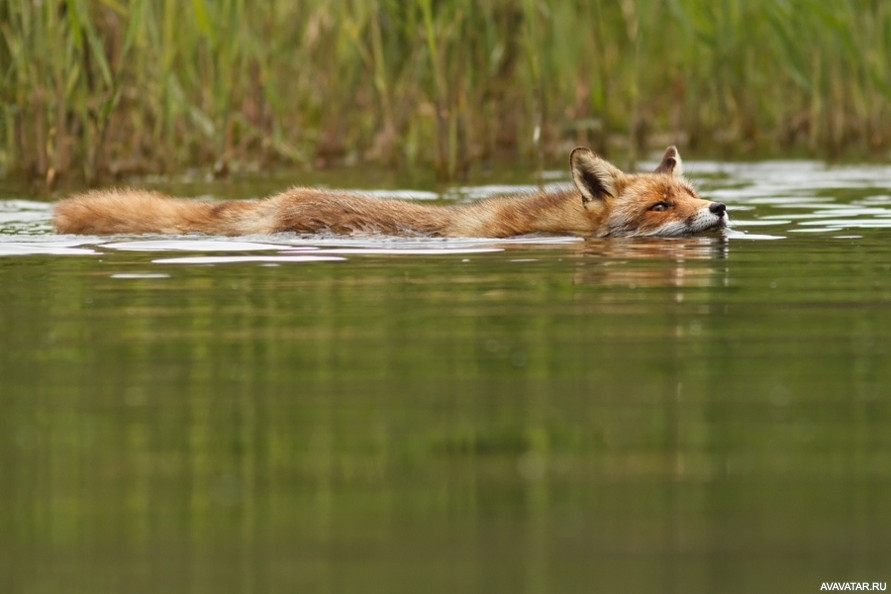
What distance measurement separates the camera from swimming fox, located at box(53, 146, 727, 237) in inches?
404

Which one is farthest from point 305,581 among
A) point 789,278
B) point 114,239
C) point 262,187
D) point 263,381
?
point 262,187

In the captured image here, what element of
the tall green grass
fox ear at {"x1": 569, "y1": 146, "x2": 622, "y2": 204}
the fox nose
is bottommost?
the fox nose

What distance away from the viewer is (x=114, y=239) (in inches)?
400

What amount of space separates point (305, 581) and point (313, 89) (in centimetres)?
1529

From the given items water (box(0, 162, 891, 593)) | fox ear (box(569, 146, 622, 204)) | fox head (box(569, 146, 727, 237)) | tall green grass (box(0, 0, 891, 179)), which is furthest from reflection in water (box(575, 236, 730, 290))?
tall green grass (box(0, 0, 891, 179))

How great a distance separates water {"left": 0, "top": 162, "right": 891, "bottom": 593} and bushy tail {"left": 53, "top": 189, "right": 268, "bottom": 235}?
7.72ft

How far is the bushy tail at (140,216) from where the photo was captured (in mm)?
10320

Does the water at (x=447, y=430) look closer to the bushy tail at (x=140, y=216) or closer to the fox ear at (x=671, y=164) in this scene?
the bushy tail at (x=140, y=216)

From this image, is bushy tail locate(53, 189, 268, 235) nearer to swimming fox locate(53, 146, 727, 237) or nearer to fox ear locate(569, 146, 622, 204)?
swimming fox locate(53, 146, 727, 237)

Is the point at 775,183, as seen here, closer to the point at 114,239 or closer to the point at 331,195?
the point at 331,195

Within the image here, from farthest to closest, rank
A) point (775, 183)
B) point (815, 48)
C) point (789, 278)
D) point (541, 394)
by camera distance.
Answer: point (815, 48) → point (775, 183) → point (789, 278) → point (541, 394)

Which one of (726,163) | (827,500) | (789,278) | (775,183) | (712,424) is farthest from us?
(726,163)

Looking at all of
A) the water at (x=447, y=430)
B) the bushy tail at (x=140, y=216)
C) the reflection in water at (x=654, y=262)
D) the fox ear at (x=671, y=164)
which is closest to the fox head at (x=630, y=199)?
the fox ear at (x=671, y=164)

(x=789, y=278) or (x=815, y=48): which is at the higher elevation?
(x=815, y=48)
